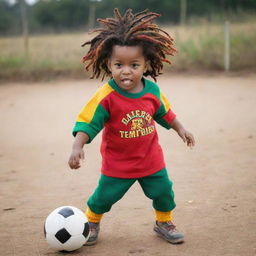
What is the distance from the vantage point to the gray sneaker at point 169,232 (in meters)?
3.23

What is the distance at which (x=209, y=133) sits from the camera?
6805 millimetres

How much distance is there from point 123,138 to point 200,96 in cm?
Result: 709

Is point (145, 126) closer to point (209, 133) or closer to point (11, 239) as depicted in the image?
point (11, 239)

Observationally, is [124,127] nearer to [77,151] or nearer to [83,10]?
[77,151]

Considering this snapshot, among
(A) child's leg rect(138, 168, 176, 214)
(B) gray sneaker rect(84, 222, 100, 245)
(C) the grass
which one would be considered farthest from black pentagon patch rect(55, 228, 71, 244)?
(C) the grass

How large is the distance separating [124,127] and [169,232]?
0.80 meters

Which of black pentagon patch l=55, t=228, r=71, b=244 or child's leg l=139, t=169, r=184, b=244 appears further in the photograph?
child's leg l=139, t=169, r=184, b=244

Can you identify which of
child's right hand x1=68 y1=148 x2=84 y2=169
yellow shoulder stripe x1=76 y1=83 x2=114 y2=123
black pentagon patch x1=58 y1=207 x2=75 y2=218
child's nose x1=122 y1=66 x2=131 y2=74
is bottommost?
black pentagon patch x1=58 y1=207 x2=75 y2=218

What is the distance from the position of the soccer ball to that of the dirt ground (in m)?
0.11

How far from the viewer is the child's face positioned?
306 centimetres

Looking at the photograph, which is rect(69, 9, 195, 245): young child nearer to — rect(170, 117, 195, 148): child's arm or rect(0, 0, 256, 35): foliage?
rect(170, 117, 195, 148): child's arm

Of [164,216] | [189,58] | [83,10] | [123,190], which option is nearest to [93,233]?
[123,190]

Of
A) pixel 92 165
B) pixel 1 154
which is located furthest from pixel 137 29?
pixel 1 154

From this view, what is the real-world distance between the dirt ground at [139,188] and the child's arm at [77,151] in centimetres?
Answer: 62
